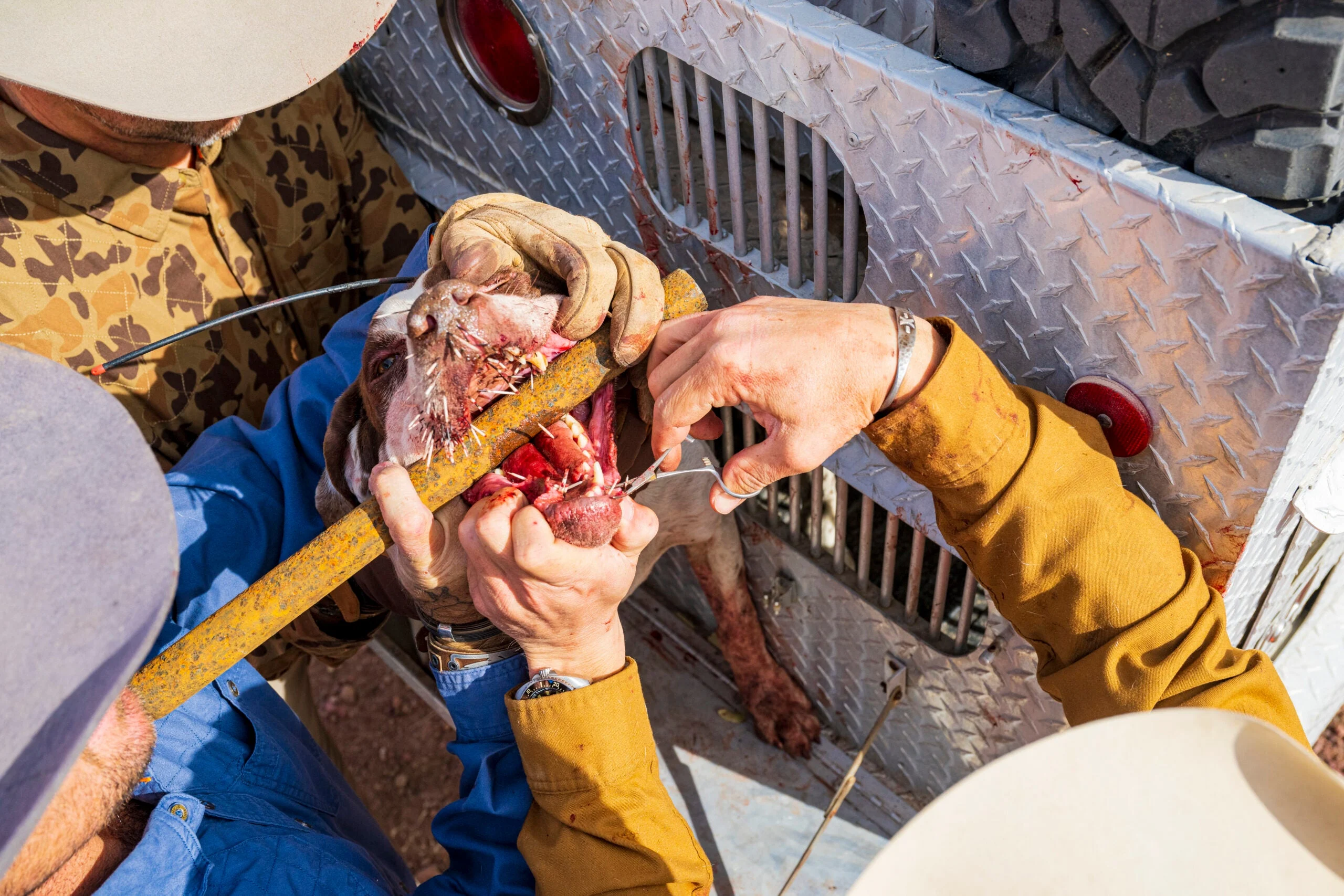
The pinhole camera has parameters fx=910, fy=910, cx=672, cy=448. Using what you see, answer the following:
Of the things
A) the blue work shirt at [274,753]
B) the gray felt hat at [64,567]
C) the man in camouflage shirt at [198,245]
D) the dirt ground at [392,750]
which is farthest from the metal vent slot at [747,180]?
the dirt ground at [392,750]

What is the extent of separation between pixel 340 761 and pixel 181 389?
5.42ft

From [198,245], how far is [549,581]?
199cm

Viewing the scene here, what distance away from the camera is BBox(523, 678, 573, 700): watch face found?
177 centimetres

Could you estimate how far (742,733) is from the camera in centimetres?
302

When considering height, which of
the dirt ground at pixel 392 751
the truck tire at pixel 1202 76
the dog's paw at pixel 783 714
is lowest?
the dirt ground at pixel 392 751

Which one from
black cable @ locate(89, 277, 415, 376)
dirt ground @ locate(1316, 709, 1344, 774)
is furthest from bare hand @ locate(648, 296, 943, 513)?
dirt ground @ locate(1316, 709, 1344, 774)

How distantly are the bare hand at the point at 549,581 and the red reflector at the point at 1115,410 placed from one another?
82cm

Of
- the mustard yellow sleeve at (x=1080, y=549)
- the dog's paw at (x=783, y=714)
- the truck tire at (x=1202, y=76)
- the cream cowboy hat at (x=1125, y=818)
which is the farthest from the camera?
the dog's paw at (x=783, y=714)

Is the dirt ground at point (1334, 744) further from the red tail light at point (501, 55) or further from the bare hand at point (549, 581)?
the red tail light at point (501, 55)

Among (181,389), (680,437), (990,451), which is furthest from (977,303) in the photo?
(181,389)

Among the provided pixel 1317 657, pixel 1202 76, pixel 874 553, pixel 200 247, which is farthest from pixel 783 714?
pixel 200 247

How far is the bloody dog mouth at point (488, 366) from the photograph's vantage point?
1.66 metres

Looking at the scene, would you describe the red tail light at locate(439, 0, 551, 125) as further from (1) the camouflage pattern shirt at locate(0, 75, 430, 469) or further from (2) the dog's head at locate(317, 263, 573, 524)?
(2) the dog's head at locate(317, 263, 573, 524)

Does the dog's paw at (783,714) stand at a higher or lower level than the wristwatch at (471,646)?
lower
